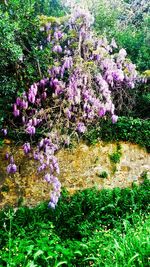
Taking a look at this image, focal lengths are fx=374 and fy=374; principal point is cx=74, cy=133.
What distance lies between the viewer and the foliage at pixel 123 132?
8062 millimetres

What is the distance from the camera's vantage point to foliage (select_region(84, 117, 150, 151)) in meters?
8.06

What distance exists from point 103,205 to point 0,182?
2.09 metres

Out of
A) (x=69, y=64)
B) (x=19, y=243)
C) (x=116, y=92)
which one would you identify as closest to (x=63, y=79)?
(x=69, y=64)

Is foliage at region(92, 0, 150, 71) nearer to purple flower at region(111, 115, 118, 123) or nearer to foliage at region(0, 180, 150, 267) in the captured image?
purple flower at region(111, 115, 118, 123)

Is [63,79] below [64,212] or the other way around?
the other way around

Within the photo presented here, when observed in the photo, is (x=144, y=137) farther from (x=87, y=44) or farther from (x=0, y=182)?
(x=0, y=182)

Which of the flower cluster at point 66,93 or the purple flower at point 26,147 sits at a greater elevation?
the flower cluster at point 66,93

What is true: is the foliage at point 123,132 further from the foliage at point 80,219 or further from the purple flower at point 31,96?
the purple flower at point 31,96

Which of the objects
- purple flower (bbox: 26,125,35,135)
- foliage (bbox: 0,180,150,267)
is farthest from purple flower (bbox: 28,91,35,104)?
foliage (bbox: 0,180,150,267)

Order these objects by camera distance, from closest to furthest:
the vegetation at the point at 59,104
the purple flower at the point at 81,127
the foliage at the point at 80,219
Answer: the foliage at the point at 80,219 → the vegetation at the point at 59,104 → the purple flower at the point at 81,127

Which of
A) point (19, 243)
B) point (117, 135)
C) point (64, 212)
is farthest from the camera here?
point (117, 135)

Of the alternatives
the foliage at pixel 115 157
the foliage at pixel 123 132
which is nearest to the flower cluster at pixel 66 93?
the foliage at pixel 123 132

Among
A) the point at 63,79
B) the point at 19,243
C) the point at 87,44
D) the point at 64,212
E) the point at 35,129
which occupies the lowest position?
the point at 64,212

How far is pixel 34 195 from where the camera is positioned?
7.53 m
